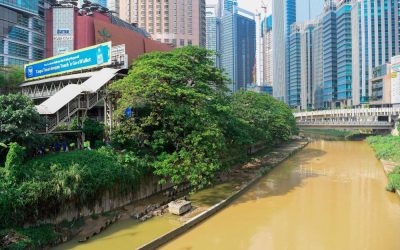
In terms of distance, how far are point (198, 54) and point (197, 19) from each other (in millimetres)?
80041

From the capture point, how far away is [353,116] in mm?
68062

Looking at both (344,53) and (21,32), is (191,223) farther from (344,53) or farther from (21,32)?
(344,53)

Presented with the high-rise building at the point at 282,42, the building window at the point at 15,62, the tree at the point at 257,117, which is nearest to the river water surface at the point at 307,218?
the tree at the point at 257,117

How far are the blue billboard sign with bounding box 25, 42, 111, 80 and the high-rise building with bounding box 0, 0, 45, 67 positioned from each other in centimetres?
2431

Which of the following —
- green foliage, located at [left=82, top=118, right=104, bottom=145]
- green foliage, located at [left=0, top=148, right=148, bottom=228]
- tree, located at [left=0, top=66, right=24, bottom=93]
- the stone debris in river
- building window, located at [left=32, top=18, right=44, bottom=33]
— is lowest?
the stone debris in river

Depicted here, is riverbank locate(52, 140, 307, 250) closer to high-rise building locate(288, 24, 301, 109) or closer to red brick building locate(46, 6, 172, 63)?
red brick building locate(46, 6, 172, 63)

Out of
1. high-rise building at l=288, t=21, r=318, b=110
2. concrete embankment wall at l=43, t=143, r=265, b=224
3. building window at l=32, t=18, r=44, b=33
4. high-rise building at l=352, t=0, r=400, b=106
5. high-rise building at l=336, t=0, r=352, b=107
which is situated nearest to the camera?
concrete embankment wall at l=43, t=143, r=265, b=224

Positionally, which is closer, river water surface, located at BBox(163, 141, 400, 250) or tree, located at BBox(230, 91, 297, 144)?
river water surface, located at BBox(163, 141, 400, 250)

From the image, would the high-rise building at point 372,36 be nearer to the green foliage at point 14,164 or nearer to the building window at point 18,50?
the building window at point 18,50

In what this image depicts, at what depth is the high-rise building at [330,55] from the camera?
11838 cm

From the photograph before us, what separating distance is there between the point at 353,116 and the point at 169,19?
6278cm

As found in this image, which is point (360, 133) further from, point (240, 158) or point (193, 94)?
point (193, 94)

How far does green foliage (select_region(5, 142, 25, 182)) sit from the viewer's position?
1368cm

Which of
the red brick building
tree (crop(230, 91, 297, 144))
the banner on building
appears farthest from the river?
the banner on building
